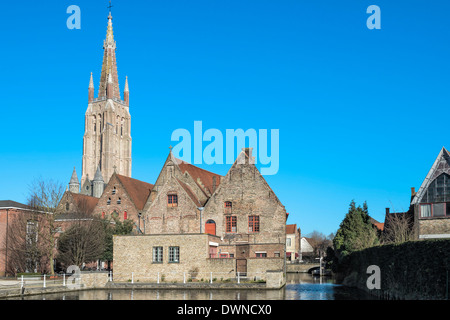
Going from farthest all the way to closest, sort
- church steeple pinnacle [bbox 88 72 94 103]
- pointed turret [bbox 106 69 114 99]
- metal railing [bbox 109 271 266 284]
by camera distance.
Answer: church steeple pinnacle [bbox 88 72 94 103] < pointed turret [bbox 106 69 114 99] < metal railing [bbox 109 271 266 284]

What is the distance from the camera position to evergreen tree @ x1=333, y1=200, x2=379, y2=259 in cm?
5066

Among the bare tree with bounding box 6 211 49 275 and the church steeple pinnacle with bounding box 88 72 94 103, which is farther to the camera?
the church steeple pinnacle with bounding box 88 72 94 103

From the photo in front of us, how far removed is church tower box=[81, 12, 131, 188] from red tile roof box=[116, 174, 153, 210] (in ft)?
235

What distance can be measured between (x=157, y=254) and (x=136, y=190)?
68.7ft

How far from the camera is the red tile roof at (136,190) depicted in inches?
2272

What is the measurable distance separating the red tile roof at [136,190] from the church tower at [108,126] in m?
71.7

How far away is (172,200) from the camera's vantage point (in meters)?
51.5

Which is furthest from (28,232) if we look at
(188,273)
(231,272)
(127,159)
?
(127,159)

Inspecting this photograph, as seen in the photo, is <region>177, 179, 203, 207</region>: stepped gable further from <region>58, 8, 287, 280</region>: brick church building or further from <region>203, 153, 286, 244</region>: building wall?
<region>203, 153, 286, 244</region>: building wall

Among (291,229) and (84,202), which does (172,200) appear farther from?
(291,229)

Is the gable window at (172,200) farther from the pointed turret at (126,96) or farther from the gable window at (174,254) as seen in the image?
the pointed turret at (126,96)

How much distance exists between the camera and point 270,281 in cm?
3503

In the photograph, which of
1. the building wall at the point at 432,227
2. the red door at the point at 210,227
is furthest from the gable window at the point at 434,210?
the red door at the point at 210,227

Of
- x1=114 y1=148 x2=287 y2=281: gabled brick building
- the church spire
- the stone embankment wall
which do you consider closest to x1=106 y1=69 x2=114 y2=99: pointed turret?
the church spire
